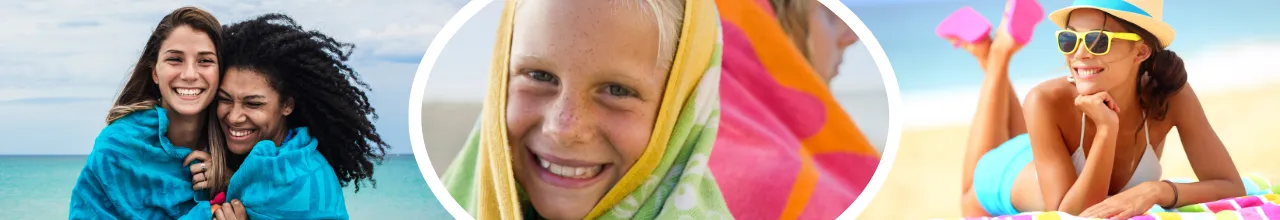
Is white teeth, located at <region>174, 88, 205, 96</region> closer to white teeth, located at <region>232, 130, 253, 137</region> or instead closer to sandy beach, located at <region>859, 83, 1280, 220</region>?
white teeth, located at <region>232, 130, 253, 137</region>

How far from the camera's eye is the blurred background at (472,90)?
68.8 inches

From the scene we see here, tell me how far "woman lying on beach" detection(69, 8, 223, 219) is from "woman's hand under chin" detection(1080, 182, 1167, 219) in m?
2.16

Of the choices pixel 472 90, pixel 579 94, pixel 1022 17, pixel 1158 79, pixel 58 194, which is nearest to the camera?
pixel 579 94

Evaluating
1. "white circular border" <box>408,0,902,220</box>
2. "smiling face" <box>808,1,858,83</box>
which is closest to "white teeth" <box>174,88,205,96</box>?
"white circular border" <box>408,0,902,220</box>

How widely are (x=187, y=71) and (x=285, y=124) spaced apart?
27 centimetres

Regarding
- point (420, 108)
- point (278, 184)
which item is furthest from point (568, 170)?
point (278, 184)

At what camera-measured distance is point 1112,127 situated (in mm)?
2188

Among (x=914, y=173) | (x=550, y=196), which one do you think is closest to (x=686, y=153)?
(x=550, y=196)

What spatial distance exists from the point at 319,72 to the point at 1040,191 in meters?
1.89

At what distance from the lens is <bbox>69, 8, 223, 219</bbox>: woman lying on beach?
2270mm

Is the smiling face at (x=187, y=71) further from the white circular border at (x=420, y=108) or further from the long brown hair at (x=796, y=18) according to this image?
the long brown hair at (x=796, y=18)

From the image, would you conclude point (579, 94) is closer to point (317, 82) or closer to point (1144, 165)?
point (317, 82)

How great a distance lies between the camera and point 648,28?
1468 mm

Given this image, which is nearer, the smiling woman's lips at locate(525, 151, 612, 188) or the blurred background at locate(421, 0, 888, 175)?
the smiling woman's lips at locate(525, 151, 612, 188)
